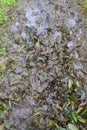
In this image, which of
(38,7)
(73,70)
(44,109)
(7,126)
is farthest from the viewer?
(38,7)

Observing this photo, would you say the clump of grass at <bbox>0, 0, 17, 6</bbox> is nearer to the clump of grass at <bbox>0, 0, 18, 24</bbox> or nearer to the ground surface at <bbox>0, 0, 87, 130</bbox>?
the clump of grass at <bbox>0, 0, 18, 24</bbox>

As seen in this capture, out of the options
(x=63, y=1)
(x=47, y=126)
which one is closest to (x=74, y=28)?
(x=63, y=1)

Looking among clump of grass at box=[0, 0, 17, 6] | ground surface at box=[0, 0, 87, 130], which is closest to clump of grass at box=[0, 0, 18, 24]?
clump of grass at box=[0, 0, 17, 6]

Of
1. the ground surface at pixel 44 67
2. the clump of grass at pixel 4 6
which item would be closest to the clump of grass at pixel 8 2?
the clump of grass at pixel 4 6

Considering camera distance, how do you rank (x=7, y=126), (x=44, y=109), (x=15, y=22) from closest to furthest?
(x=7, y=126) < (x=44, y=109) < (x=15, y=22)

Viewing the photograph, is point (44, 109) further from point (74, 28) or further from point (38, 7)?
point (38, 7)

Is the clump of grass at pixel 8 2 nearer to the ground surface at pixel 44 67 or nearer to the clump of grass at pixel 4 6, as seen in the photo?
the clump of grass at pixel 4 6

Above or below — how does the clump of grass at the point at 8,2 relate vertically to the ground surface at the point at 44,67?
above

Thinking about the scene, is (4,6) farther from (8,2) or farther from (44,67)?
(44,67)
